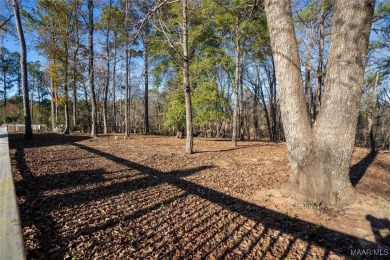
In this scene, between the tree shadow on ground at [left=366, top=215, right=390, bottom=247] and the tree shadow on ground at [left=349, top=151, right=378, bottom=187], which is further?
the tree shadow on ground at [left=349, top=151, right=378, bottom=187]

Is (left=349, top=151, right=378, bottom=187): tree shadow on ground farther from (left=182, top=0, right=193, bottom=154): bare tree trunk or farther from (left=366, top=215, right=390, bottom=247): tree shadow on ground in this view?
(left=182, top=0, right=193, bottom=154): bare tree trunk

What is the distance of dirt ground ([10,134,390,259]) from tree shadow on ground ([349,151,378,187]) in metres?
0.10

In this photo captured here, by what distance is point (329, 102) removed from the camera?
3785mm

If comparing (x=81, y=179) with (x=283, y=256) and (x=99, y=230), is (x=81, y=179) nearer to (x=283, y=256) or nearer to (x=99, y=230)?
(x=99, y=230)

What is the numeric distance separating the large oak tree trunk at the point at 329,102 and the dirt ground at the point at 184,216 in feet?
1.47

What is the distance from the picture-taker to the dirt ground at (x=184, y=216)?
2.54 metres

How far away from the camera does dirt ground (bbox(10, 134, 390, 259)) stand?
2539 millimetres

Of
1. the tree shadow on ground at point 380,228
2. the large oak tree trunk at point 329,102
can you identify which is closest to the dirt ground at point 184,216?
the tree shadow on ground at point 380,228

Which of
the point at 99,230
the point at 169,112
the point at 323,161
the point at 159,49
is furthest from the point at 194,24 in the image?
the point at 99,230

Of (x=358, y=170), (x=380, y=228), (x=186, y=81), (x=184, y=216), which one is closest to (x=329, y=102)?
(x=380, y=228)

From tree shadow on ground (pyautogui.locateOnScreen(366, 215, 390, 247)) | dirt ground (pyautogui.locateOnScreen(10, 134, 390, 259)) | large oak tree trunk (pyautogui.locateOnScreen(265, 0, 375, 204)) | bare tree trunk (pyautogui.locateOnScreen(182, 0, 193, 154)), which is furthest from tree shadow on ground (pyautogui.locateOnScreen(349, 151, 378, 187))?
bare tree trunk (pyautogui.locateOnScreen(182, 0, 193, 154))

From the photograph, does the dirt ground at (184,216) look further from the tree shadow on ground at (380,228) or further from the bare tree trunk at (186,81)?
the bare tree trunk at (186,81)

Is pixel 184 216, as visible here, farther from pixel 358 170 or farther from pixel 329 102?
pixel 358 170

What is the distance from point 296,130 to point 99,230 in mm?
3529
